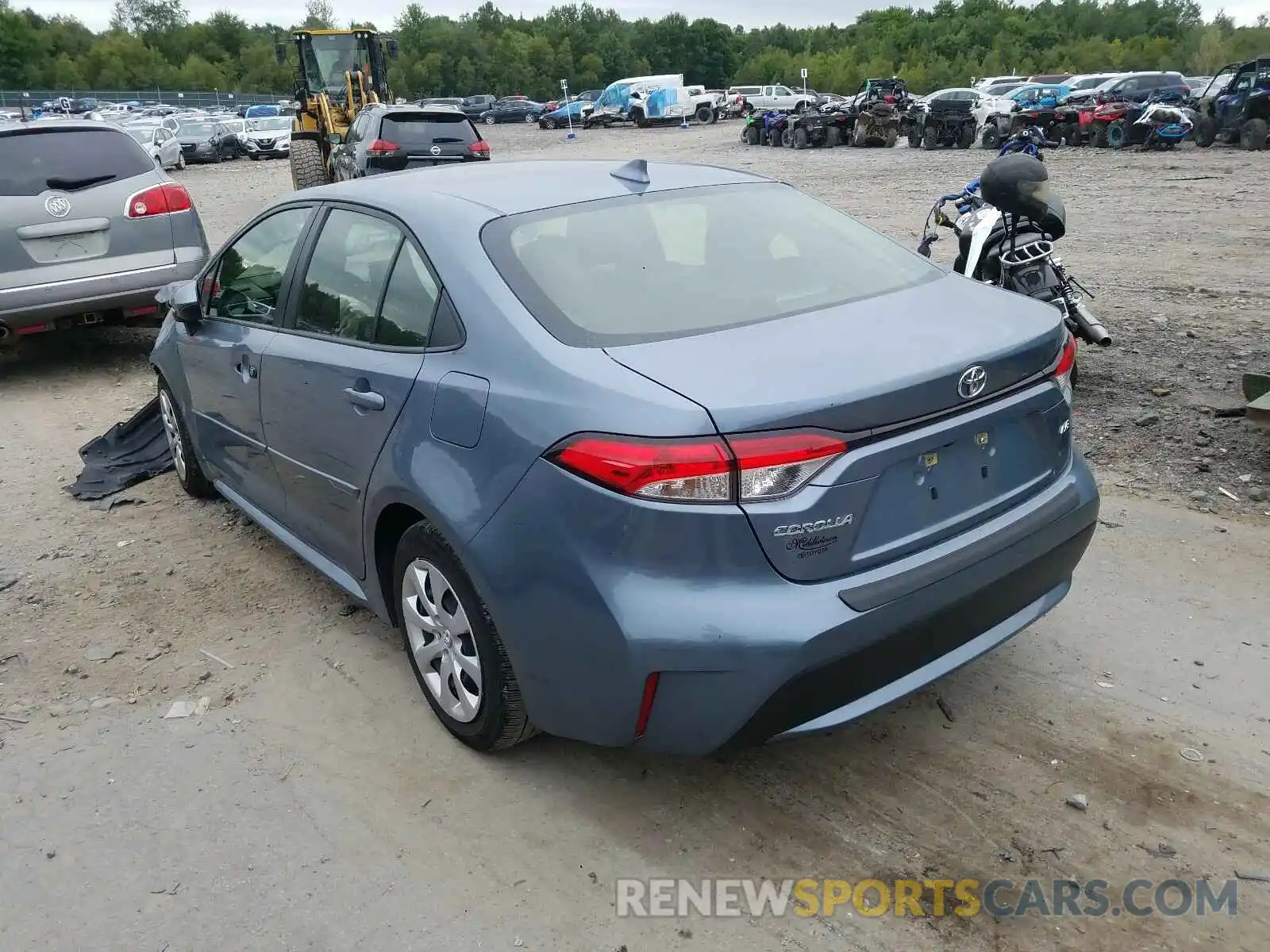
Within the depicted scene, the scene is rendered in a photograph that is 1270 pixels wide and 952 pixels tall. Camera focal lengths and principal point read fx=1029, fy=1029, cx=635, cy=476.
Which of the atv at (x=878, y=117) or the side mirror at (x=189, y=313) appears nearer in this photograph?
the side mirror at (x=189, y=313)

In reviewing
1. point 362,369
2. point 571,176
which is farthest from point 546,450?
point 571,176

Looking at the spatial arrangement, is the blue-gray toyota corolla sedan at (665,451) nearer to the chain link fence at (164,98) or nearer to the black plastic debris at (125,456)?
the black plastic debris at (125,456)

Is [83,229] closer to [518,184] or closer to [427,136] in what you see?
[518,184]

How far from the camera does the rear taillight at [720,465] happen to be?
2336 mm

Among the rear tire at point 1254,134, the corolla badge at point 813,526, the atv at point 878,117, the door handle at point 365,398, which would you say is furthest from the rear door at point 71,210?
the atv at point 878,117

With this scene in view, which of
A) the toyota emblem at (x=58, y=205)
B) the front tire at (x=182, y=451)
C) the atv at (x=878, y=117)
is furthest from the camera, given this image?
the atv at (x=878, y=117)

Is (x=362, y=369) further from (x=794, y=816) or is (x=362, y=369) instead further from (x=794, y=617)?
(x=794, y=816)

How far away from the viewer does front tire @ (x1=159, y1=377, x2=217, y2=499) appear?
518 centimetres

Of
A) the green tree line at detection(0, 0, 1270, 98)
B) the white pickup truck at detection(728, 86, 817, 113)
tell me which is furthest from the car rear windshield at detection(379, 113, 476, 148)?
the green tree line at detection(0, 0, 1270, 98)

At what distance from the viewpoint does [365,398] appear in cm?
322

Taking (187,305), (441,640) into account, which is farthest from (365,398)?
(187,305)

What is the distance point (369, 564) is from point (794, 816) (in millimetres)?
1566

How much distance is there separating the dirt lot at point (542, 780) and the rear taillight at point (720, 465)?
95cm

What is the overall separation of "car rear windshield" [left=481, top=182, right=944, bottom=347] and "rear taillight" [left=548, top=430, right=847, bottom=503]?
1.47 feet
